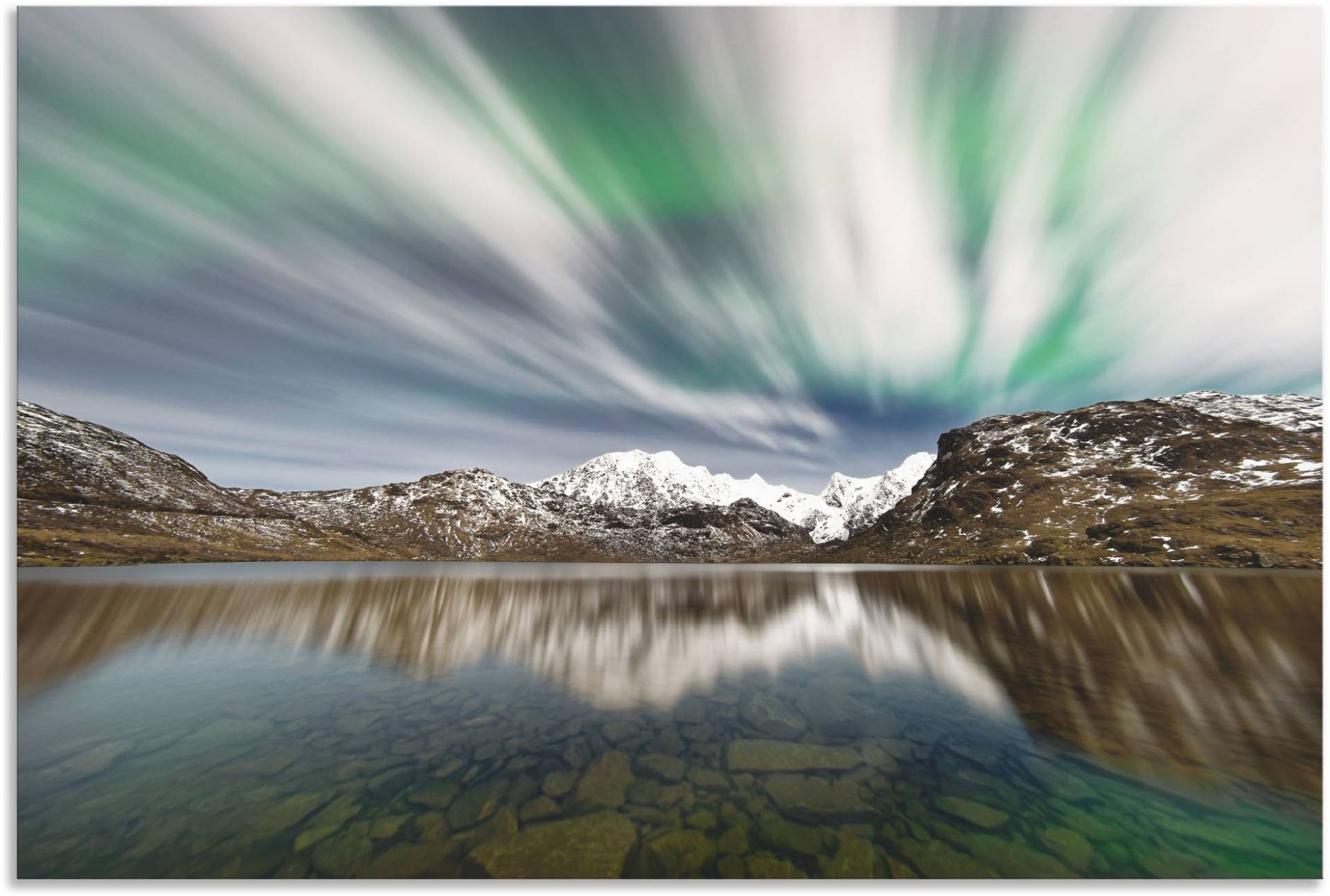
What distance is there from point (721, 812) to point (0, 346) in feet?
85.0

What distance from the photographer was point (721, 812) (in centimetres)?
1210

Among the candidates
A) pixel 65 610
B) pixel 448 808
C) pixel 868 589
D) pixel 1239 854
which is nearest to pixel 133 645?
pixel 65 610

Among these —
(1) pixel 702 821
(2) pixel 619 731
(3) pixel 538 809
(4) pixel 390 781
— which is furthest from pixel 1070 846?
(4) pixel 390 781

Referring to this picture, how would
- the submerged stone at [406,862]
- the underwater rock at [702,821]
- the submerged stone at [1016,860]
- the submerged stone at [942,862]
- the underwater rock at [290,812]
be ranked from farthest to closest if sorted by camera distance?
the underwater rock at [702,821] → the underwater rock at [290,812] → the submerged stone at [1016,860] → the submerged stone at [942,862] → the submerged stone at [406,862]

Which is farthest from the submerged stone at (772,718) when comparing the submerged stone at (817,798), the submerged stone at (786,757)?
→ the submerged stone at (817,798)

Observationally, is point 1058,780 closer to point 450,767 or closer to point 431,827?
point 431,827

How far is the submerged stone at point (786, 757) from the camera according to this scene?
15.0 metres

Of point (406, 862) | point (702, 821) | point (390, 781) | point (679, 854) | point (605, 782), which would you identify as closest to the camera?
point (406, 862)

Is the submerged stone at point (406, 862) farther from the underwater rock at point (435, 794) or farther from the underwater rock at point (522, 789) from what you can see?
the underwater rock at point (522, 789)

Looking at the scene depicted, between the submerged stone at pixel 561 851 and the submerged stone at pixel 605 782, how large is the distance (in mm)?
1015

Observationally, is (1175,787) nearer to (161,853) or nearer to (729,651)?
(729,651)

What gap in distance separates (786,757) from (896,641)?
2523 cm

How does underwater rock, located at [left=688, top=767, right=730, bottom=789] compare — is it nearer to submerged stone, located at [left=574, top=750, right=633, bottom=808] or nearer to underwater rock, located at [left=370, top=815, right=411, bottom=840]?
submerged stone, located at [left=574, top=750, right=633, bottom=808]

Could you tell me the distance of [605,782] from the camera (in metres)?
13.9
